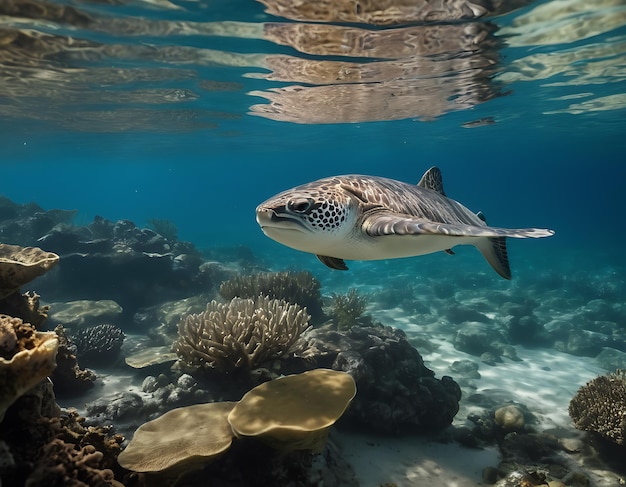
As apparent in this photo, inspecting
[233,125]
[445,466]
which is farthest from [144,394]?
[233,125]

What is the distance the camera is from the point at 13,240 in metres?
16.8

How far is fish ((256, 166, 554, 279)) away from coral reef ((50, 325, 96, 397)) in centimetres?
399

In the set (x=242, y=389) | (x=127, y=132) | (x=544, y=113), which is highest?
(x=544, y=113)

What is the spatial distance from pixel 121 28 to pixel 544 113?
24.6 meters

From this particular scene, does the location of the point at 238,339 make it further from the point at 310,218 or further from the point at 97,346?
the point at 97,346

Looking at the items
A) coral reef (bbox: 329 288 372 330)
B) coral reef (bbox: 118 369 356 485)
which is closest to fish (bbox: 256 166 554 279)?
coral reef (bbox: 118 369 356 485)

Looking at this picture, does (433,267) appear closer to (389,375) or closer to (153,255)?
(153,255)

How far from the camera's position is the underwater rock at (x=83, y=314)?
941 cm

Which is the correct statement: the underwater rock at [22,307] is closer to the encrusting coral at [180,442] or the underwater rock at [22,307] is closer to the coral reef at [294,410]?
the encrusting coral at [180,442]

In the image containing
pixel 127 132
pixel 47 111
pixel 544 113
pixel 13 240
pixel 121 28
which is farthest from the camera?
pixel 127 132

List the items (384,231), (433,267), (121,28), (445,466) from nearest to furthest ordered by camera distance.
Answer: (384,231), (445,466), (121,28), (433,267)

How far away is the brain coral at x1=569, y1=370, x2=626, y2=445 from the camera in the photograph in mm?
5582

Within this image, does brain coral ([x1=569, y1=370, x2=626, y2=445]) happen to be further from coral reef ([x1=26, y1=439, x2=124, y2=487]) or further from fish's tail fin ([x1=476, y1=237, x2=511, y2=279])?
coral reef ([x1=26, y1=439, x2=124, y2=487])

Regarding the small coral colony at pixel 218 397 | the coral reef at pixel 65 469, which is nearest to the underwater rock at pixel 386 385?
the small coral colony at pixel 218 397
